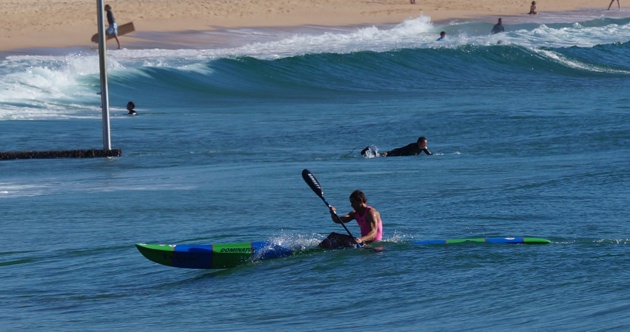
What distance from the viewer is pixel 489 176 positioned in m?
18.8

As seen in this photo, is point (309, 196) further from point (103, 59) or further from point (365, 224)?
point (103, 59)

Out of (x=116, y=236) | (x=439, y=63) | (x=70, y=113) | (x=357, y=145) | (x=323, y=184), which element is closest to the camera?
(x=116, y=236)

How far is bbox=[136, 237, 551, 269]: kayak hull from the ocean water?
0.12 m

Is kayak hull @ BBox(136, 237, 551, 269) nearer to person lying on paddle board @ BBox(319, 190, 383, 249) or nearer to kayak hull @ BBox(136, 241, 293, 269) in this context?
kayak hull @ BBox(136, 241, 293, 269)

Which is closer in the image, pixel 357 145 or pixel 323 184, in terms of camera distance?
pixel 323 184

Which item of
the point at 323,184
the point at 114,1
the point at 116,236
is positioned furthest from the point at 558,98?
the point at 114,1

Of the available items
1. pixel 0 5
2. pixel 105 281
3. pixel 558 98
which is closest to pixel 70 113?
pixel 558 98

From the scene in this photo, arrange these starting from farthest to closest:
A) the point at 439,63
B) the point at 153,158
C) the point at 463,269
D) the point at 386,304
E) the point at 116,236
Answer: the point at 439,63 → the point at 153,158 → the point at 116,236 → the point at 463,269 → the point at 386,304

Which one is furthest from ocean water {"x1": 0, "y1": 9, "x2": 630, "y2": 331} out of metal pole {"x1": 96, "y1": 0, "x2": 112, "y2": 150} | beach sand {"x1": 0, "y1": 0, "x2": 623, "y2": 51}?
beach sand {"x1": 0, "y1": 0, "x2": 623, "y2": 51}

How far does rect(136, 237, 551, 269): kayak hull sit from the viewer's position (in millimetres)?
12680

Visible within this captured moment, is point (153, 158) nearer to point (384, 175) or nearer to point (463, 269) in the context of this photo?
point (384, 175)

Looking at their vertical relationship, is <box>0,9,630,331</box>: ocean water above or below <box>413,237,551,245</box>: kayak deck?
below

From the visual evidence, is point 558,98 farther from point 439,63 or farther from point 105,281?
point 105,281

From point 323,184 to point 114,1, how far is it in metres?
42.0
